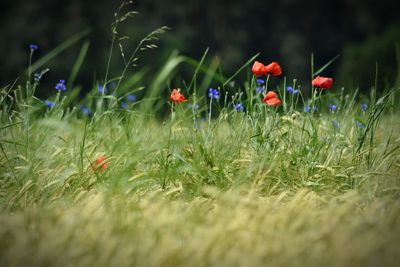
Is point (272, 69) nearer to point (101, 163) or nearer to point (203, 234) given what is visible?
point (101, 163)

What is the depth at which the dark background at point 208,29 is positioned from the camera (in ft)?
50.4

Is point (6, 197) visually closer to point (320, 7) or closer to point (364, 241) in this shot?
point (364, 241)

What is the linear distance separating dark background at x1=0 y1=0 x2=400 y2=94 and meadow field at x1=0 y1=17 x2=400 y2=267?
38.1ft

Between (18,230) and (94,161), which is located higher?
(18,230)

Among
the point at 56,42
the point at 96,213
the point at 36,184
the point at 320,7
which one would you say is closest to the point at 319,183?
the point at 96,213

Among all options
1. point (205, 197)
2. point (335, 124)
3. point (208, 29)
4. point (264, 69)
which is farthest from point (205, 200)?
point (208, 29)

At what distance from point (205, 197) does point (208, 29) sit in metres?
16.3

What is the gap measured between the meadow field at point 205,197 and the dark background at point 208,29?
11616 millimetres

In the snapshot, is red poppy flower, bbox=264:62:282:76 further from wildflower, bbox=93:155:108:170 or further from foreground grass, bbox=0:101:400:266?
wildflower, bbox=93:155:108:170

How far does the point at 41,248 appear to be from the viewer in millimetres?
1541

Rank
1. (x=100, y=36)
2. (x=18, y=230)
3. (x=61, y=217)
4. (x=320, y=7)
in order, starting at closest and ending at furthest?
(x=18, y=230)
(x=61, y=217)
(x=100, y=36)
(x=320, y=7)

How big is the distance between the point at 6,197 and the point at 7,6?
1479 cm

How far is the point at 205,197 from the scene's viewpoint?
2285 mm

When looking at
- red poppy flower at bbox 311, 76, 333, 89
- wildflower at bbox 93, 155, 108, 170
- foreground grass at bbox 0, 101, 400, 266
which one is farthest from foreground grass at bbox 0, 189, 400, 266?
red poppy flower at bbox 311, 76, 333, 89
